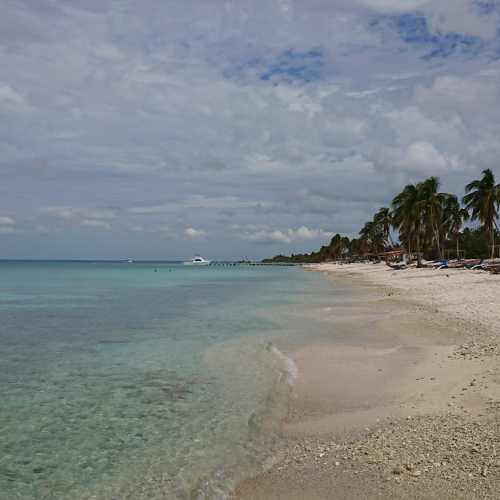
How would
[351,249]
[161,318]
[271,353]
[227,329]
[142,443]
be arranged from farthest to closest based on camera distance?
1. [351,249]
2. [161,318]
3. [227,329]
4. [271,353]
5. [142,443]

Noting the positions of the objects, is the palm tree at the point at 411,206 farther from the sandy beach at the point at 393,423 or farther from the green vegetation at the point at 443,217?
the sandy beach at the point at 393,423

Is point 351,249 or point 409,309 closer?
A: point 409,309

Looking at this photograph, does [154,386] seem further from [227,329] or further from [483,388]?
[227,329]

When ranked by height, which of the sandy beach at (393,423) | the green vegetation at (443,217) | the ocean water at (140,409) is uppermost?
the green vegetation at (443,217)

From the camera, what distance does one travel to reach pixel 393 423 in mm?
6910

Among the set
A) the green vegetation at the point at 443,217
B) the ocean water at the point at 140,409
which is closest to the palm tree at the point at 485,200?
the green vegetation at the point at 443,217

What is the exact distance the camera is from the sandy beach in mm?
5035

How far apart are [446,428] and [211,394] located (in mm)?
4444

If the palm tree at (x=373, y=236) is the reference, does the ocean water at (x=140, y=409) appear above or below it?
below

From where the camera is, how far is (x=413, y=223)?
226 feet

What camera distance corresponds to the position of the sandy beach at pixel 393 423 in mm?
5035

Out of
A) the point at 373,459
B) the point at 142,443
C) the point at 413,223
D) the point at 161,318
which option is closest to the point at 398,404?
the point at 373,459

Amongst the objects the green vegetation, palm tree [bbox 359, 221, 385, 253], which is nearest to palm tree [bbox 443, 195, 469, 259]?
the green vegetation

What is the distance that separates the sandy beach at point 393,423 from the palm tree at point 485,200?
1839 inches
